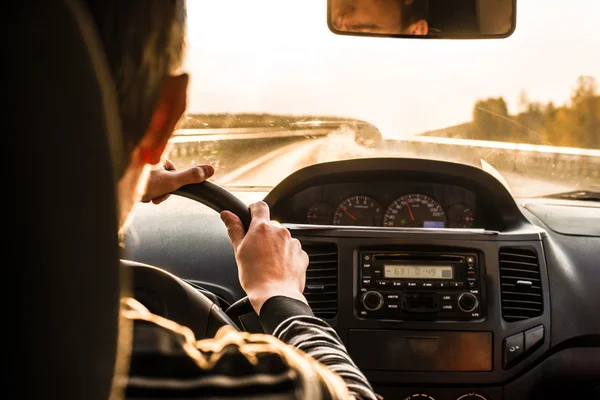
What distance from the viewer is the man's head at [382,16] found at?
11.3 feet

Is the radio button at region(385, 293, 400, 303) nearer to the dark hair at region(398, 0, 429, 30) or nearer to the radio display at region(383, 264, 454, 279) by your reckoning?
the radio display at region(383, 264, 454, 279)

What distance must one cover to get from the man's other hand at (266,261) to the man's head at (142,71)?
26.6 inches

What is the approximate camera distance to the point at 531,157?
4465mm

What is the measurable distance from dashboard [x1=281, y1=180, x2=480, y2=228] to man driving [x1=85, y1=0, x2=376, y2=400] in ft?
8.12

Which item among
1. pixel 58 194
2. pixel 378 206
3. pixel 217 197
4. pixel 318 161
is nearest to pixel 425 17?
pixel 318 161

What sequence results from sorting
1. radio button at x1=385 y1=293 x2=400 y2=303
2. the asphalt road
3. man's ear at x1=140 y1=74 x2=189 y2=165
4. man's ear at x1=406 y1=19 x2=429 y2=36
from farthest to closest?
the asphalt road
radio button at x1=385 y1=293 x2=400 y2=303
man's ear at x1=406 y1=19 x2=429 y2=36
man's ear at x1=140 y1=74 x2=189 y2=165

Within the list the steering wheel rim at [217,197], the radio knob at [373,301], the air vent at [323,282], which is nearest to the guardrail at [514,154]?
the air vent at [323,282]

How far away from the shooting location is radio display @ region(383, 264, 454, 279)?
11.9ft

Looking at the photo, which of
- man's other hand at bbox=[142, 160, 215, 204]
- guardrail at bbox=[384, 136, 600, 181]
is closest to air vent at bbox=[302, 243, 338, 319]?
guardrail at bbox=[384, 136, 600, 181]

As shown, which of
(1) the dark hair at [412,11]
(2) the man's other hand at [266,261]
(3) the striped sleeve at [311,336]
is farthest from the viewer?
(1) the dark hair at [412,11]

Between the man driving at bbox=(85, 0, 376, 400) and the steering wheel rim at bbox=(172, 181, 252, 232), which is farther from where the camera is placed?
the steering wheel rim at bbox=(172, 181, 252, 232)

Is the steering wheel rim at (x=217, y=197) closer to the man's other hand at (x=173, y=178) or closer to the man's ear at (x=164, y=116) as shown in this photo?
the man's other hand at (x=173, y=178)

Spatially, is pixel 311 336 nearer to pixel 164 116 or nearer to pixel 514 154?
pixel 164 116

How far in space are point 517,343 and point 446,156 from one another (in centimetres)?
103
